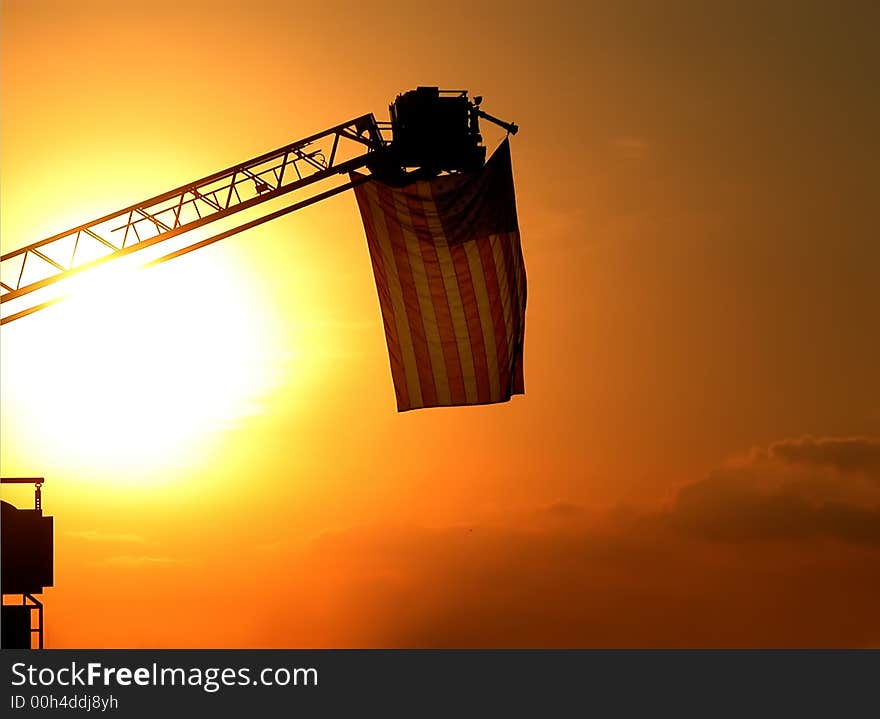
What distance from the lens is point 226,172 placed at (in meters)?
62.4

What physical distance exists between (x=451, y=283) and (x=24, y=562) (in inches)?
1053

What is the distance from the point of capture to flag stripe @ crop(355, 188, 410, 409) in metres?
59.1

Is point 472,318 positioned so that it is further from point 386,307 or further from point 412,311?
point 386,307

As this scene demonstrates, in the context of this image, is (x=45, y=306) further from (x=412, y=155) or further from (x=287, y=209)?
(x=412, y=155)

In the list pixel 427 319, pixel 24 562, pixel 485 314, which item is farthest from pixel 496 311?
Answer: pixel 24 562

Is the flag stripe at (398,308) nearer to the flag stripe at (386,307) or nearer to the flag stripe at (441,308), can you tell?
the flag stripe at (386,307)

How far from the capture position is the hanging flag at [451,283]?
59094mm

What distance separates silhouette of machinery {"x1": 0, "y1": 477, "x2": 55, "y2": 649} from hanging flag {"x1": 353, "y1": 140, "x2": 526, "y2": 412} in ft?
77.2

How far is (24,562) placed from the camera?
2896 inches

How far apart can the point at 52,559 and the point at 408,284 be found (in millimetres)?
25470

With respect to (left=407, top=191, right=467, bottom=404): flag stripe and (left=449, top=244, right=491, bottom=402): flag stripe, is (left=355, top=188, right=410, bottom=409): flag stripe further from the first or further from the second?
(left=449, top=244, right=491, bottom=402): flag stripe

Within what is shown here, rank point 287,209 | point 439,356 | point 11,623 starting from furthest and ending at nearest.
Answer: point 11,623 < point 287,209 < point 439,356

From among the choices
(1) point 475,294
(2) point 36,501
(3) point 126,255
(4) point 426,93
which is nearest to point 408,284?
(1) point 475,294

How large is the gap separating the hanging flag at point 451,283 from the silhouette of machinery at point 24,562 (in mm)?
23521
